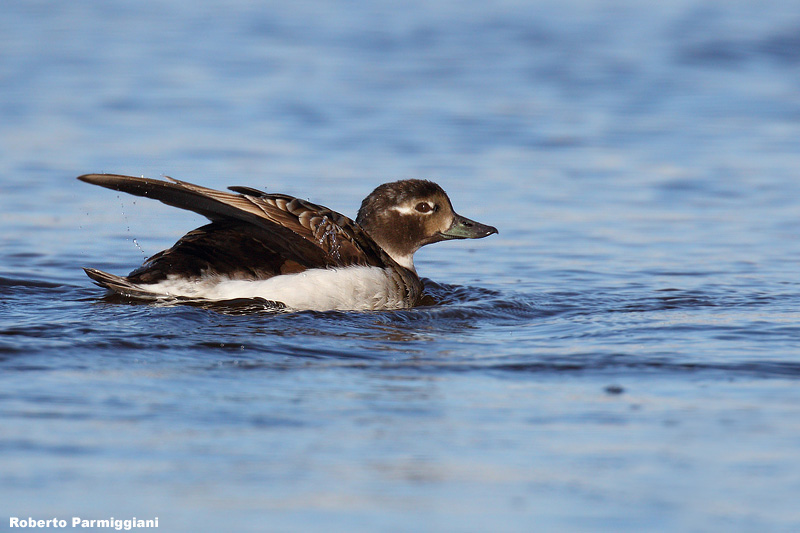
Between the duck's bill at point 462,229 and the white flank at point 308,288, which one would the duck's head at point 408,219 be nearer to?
the duck's bill at point 462,229

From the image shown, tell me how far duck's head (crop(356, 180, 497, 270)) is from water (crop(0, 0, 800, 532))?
14.4 inches

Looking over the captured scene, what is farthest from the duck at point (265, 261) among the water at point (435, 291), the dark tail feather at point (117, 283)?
the water at point (435, 291)

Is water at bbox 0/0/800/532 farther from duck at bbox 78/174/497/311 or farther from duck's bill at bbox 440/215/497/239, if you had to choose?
duck's bill at bbox 440/215/497/239

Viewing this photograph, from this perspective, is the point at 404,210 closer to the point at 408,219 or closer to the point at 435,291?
the point at 408,219

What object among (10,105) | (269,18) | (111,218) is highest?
(269,18)

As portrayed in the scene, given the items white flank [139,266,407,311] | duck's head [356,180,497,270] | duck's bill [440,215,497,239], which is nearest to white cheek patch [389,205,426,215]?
duck's head [356,180,497,270]

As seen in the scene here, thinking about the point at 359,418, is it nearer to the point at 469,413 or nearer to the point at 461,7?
the point at 469,413

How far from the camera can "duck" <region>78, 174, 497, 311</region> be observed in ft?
24.0

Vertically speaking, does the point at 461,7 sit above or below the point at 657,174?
above

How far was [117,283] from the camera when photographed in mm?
7270

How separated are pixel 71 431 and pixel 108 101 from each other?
10661mm

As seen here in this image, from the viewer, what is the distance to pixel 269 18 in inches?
853

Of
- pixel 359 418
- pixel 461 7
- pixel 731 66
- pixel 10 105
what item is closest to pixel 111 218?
pixel 10 105

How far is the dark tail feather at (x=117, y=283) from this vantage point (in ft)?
23.7
